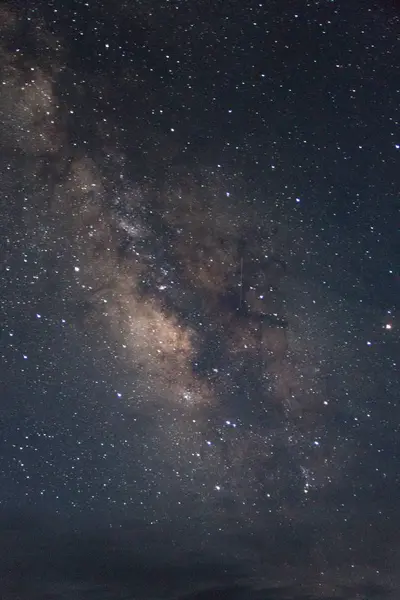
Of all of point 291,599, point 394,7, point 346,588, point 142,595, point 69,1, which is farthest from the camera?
point 142,595

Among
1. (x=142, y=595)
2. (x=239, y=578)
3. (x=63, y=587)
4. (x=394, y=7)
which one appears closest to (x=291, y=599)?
(x=239, y=578)

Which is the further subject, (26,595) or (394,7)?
(26,595)

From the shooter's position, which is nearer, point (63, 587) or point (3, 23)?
point (3, 23)

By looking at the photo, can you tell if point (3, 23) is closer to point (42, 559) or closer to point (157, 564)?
point (42, 559)

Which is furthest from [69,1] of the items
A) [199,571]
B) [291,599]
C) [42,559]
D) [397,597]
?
[291,599]

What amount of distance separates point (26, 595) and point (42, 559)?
446cm

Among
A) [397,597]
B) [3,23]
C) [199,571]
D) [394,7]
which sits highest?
[3,23]

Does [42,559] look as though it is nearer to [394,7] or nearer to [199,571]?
[199,571]

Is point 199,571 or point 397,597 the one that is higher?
point 199,571

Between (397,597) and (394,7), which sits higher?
(394,7)

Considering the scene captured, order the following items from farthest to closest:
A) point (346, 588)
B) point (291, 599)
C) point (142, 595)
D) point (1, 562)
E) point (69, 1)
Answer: point (142, 595)
point (291, 599)
point (346, 588)
point (1, 562)
point (69, 1)

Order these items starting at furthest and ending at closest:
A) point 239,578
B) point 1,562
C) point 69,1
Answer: point 239,578
point 1,562
point 69,1

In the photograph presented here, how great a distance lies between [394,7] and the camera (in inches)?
138

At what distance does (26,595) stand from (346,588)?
12621 mm
